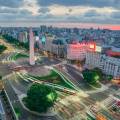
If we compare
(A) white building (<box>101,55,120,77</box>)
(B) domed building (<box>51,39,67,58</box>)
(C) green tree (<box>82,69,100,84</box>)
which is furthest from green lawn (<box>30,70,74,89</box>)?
(B) domed building (<box>51,39,67,58</box>)

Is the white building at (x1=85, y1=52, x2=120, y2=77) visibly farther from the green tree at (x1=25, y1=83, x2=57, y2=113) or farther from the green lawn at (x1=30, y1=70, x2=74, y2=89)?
the green tree at (x1=25, y1=83, x2=57, y2=113)

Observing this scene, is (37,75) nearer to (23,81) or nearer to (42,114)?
(23,81)

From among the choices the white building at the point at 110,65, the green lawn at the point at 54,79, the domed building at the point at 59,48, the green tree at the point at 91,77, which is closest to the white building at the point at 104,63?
the white building at the point at 110,65

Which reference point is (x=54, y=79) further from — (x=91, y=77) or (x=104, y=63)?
(x=104, y=63)

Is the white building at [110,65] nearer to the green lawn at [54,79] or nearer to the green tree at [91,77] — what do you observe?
the green tree at [91,77]

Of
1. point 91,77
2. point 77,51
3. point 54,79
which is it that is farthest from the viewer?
point 77,51

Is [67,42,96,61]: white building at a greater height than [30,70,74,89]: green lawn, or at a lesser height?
greater

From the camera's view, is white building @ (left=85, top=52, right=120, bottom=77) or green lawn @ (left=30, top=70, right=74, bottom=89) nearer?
green lawn @ (left=30, top=70, right=74, bottom=89)

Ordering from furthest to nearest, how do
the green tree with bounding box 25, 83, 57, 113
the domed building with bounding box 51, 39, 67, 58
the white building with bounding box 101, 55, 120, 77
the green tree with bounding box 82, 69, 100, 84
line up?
the domed building with bounding box 51, 39, 67, 58, the white building with bounding box 101, 55, 120, 77, the green tree with bounding box 82, 69, 100, 84, the green tree with bounding box 25, 83, 57, 113

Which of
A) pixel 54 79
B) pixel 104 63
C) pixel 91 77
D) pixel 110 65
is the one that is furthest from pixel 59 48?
pixel 91 77

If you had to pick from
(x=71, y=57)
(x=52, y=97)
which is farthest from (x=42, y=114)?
(x=71, y=57)

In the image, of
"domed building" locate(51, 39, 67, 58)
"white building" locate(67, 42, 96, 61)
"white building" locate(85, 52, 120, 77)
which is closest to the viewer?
"white building" locate(85, 52, 120, 77)
